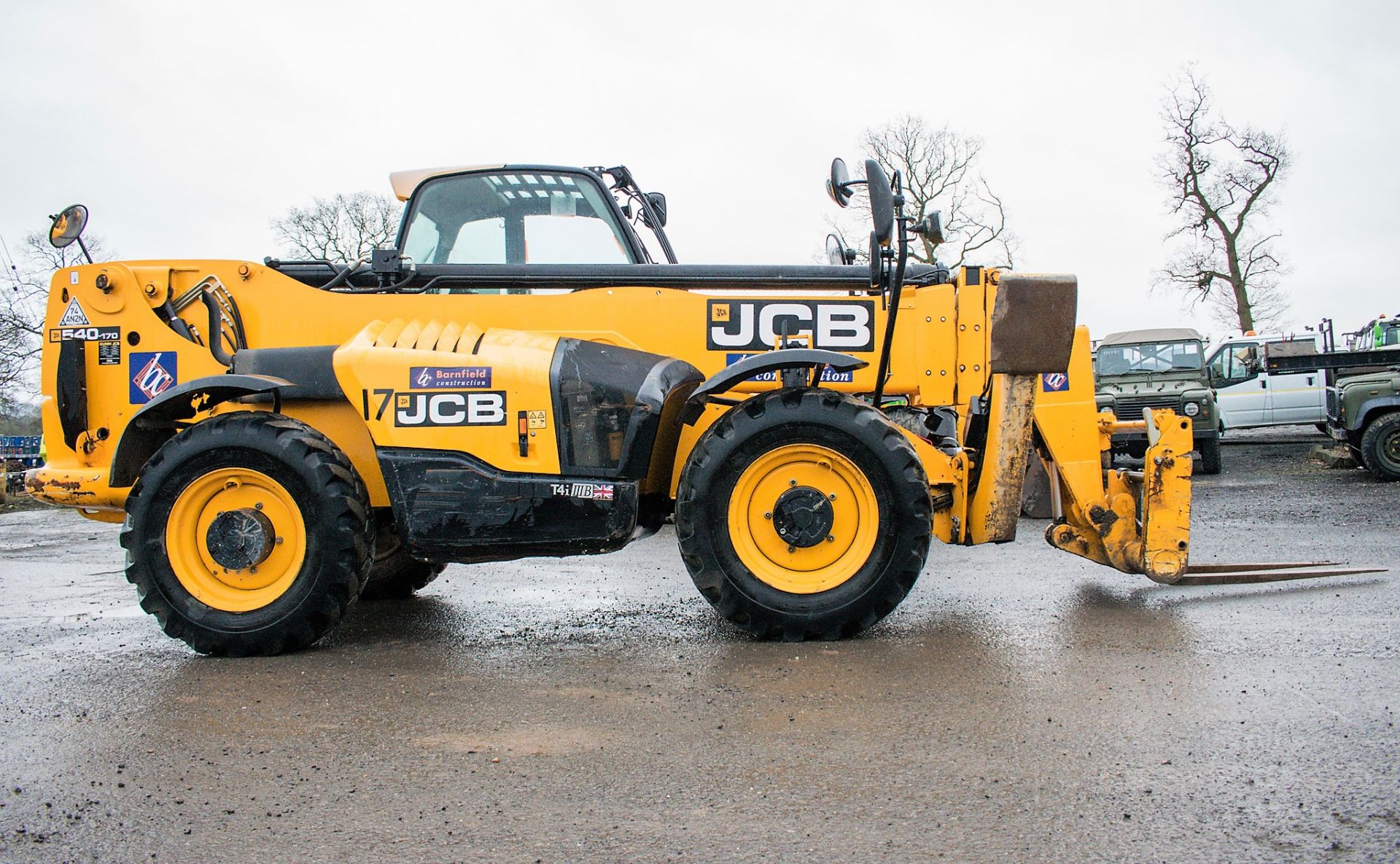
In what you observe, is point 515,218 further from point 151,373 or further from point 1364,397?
point 1364,397

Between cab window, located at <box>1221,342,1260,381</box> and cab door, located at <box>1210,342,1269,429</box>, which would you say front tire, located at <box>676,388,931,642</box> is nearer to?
cab window, located at <box>1221,342,1260,381</box>

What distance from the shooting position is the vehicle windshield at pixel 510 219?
6070mm

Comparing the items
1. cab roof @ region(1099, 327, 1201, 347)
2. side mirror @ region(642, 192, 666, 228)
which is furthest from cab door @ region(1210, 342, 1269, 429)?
side mirror @ region(642, 192, 666, 228)

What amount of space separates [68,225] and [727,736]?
4.75 metres

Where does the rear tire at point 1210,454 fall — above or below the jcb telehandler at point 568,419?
below

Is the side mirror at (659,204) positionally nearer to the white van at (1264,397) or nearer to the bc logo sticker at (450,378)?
the bc logo sticker at (450,378)

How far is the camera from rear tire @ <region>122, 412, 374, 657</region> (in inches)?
191

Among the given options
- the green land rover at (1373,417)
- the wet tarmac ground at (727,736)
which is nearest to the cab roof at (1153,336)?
the green land rover at (1373,417)

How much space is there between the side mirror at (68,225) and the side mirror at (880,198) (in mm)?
4329

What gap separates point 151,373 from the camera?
5719 millimetres

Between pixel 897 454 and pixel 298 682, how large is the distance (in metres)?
2.83

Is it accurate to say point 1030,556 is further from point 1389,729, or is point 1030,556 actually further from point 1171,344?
point 1171,344

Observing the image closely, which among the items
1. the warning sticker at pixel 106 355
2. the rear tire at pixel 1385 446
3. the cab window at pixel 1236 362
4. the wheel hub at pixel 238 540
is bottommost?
the rear tire at pixel 1385 446

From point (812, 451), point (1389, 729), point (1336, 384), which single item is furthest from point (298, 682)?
point (1336, 384)
